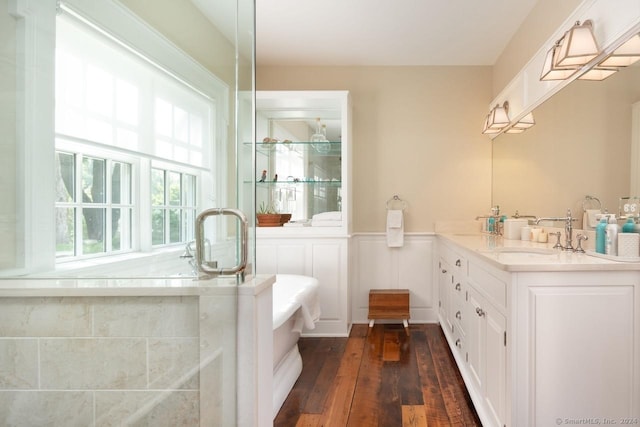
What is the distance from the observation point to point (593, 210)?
206cm

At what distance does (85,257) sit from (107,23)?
2.45 feet

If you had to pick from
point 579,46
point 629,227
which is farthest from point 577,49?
point 629,227

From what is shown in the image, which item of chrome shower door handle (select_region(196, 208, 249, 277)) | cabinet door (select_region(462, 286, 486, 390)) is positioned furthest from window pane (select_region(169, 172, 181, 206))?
cabinet door (select_region(462, 286, 486, 390))

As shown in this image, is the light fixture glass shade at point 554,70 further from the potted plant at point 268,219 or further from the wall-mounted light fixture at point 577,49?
the potted plant at point 268,219

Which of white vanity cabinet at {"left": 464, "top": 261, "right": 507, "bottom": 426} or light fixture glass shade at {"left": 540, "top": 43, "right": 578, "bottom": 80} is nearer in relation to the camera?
white vanity cabinet at {"left": 464, "top": 261, "right": 507, "bottom": 426}

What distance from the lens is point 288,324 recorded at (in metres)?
2.46

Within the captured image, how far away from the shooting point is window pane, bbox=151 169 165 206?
119cm

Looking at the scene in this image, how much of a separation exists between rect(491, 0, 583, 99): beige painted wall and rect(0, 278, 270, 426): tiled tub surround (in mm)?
2564

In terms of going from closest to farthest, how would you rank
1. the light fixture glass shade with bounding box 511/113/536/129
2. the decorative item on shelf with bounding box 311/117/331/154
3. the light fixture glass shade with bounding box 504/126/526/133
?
the light fixture glass shade with bounding box 511/113/536/129, the light fixture glass shade with bounding box 504/126/526/133, the decorative item on shelf with bounding box 311/117/331/154

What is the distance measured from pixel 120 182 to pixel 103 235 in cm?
16

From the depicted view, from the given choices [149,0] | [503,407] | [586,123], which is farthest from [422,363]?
[149,0]

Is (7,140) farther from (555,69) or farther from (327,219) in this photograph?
(327,219)

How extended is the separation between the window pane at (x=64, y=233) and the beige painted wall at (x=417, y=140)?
311cm

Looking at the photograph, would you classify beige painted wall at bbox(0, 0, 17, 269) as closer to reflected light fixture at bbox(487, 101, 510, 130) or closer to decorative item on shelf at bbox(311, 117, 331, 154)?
decorative item on shelf at bbox(311, 117, 331, 154)
